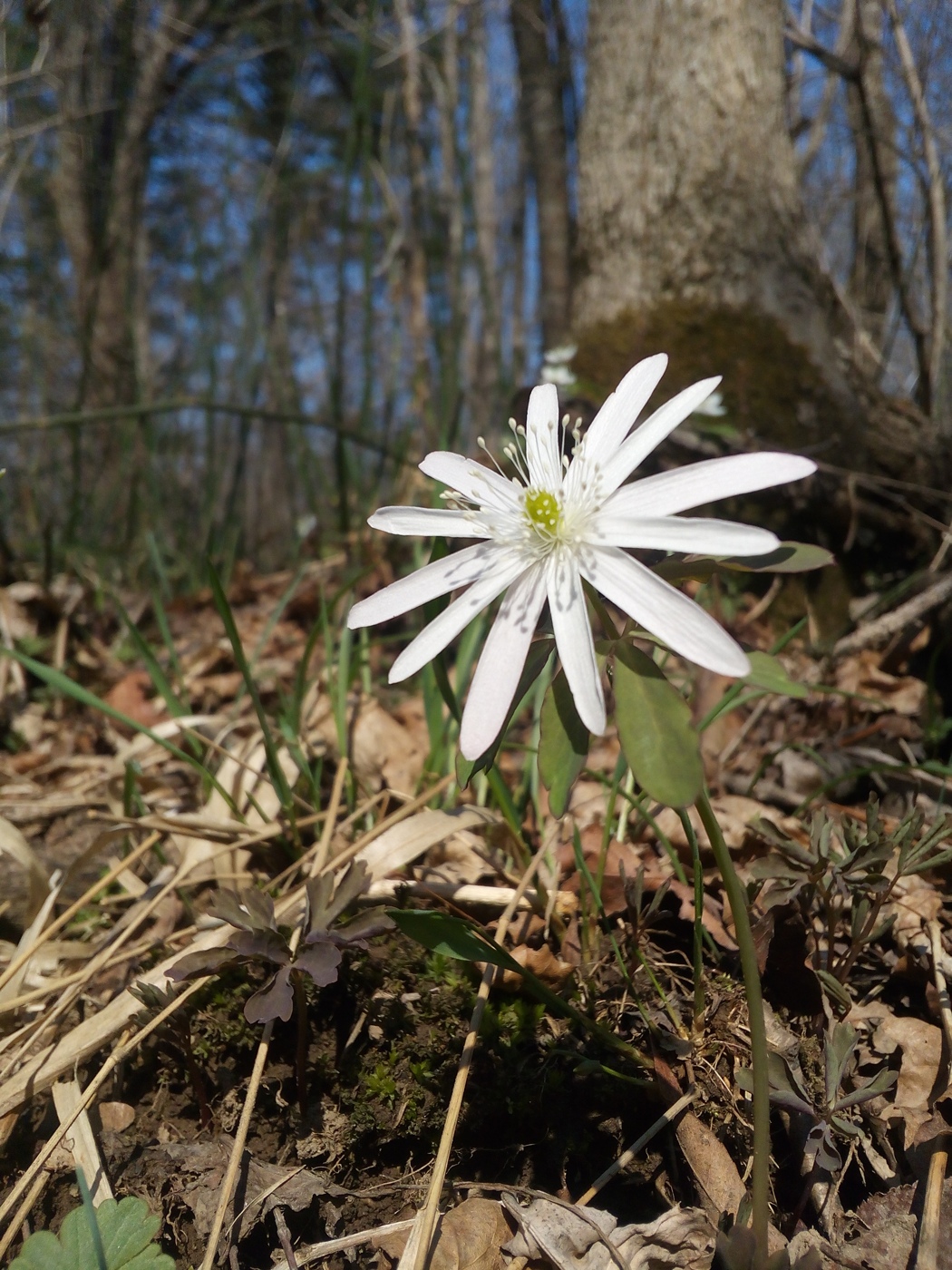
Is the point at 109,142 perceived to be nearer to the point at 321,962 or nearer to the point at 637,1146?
the point at 321,962

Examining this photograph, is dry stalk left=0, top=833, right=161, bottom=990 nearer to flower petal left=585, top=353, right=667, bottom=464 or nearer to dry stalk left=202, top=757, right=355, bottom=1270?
dry stalk left=202, top=757, right=355, bottom=1270

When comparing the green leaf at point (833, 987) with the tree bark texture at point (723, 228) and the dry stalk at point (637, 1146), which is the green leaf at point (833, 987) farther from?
the tree bark texture at point (723, 228)

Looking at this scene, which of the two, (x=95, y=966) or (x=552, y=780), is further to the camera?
(x=95, y=966)

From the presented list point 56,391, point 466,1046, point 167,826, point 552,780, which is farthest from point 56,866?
point 56,391

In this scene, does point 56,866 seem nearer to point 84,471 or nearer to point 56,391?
point 84,471

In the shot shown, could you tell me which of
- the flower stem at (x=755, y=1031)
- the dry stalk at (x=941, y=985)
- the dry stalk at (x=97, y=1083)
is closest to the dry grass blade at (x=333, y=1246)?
the dry stalk at (x=97, y=1083)

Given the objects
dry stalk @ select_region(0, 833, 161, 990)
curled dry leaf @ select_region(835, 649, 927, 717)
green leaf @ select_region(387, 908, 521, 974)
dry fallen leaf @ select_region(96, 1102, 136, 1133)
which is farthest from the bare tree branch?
dry fallen leaf @ select_region(96, 1102, 136, 1133)
